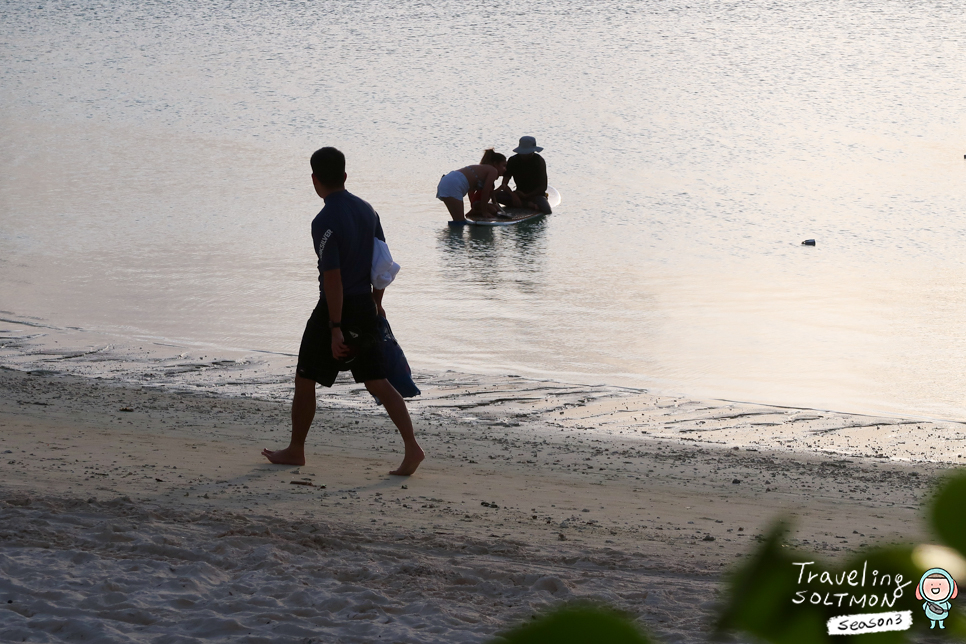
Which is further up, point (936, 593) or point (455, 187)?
point (455, 187)

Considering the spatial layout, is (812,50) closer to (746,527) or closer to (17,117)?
(17,117)

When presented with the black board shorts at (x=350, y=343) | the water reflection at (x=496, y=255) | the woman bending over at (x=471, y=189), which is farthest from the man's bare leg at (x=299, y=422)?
the woman bending over at (x=471, y=189)

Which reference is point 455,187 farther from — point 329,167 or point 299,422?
point 329,167

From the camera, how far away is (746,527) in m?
5.23

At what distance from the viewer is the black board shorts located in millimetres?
5340

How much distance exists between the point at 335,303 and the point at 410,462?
3.48 feet

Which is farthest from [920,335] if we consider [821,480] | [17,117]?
[17,117]

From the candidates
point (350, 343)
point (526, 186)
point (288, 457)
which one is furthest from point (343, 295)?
point (526, 186)

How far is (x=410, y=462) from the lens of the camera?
5770 millimetres

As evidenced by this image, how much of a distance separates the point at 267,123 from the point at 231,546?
82.7ft

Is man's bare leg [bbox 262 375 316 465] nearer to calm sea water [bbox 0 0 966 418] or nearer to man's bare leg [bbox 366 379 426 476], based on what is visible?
man's bare leg [bbox 366 379 426 476]

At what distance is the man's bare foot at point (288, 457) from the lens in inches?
233

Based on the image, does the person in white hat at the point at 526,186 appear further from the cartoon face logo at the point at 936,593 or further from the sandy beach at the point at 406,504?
the cartoon face logo at the point at 936,593

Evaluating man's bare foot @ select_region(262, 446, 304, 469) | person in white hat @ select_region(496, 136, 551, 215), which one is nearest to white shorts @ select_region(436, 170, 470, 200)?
person in white hat @ select_region(496, 136, 551, 215)
